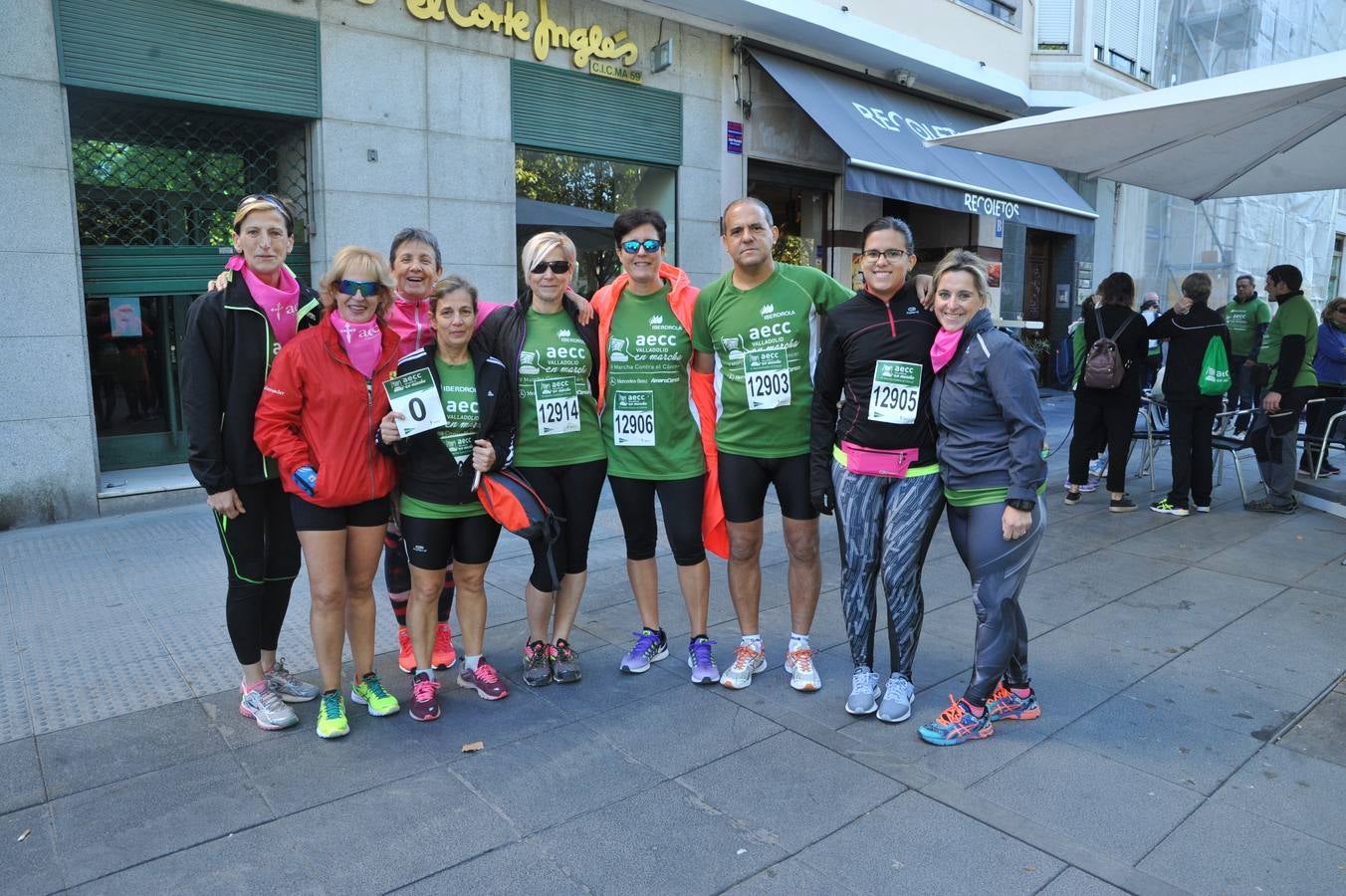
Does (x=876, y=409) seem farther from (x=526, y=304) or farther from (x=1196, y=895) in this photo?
(x=1196, y=895)

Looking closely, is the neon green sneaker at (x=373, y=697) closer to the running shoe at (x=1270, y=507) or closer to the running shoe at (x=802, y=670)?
the running shoe at (x=802, y=670)

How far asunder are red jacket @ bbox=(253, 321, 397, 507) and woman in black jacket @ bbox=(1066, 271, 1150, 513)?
5.70m

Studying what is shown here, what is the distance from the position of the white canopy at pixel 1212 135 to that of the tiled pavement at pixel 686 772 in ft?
8.99

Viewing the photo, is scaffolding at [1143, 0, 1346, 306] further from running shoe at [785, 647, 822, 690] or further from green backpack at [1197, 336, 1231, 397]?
running shoe at [785, 647, 822, 690]

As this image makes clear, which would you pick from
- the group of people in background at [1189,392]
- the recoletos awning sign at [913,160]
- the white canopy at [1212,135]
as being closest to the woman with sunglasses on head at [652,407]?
the white canopy at [1212,135]

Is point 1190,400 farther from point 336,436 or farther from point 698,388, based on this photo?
point 336,436

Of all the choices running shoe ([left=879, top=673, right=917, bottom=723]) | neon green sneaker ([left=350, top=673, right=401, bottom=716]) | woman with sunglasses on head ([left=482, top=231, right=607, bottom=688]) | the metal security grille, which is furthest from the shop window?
running shoe ([left=879, top=673, right=917, bottom=723])

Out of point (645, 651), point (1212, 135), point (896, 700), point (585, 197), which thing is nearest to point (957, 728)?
point (896, 700)

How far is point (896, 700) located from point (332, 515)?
2213 millimetres

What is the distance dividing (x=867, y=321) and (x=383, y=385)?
5.91 ft

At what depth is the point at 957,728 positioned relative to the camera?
327cm

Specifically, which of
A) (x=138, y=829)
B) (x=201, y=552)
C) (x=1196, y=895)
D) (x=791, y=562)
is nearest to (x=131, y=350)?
(x=201, y=552)

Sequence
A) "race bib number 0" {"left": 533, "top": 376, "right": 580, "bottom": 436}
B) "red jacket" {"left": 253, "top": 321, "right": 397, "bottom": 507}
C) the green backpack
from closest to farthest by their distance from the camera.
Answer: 1. "red jacket" {"left": 253, "top": 321, "right": 397, "bottom": 507}
2. "race bib number 0" {"left": 533, "top": 376, "right": 580, "bottom": 436}
3. the green backpack

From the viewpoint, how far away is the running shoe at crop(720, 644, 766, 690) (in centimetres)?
375
